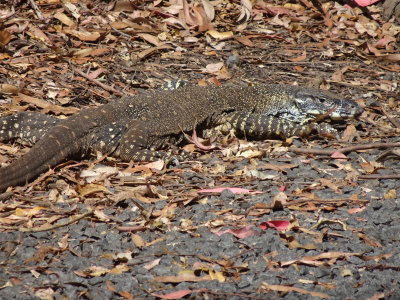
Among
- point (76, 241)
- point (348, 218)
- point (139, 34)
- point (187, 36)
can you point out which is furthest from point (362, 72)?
point (76, 241)

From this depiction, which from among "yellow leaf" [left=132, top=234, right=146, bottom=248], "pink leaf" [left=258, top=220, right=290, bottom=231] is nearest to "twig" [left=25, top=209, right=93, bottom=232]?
"yellow leaf" [left=132, top=234, right=146, bottom=248]

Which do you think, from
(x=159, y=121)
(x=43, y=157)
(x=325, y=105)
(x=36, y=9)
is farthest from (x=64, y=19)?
(x=325, y=105)

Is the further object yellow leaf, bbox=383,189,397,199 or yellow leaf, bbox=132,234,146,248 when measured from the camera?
yellow leaf, bbox=383,189,397,199

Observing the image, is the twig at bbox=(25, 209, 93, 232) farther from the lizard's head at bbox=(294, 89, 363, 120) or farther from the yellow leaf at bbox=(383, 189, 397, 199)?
the lizard's head at bbox=(294, 89, 363, 120)

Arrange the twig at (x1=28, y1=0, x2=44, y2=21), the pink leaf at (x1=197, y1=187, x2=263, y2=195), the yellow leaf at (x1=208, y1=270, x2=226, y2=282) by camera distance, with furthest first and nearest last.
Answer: the twig at (x1=28, y1=0, x2=44, y2=21) < the pink leaf at (x1=197, y1=187, x2=263, y2=195) < the yellow leaf at (x1=208, y1=270, x2=226, y2=282)

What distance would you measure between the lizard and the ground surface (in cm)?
26

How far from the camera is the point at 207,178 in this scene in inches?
295

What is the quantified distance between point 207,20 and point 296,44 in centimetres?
178

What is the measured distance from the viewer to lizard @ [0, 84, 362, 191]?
7.93 metres

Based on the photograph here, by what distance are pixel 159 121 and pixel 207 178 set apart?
1.90 meters

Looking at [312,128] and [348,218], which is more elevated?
[348,218]

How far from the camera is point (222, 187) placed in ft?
23.2

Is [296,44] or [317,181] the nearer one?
[317,181]

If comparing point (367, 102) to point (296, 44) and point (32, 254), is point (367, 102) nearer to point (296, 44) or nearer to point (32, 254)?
point (296, 44)
